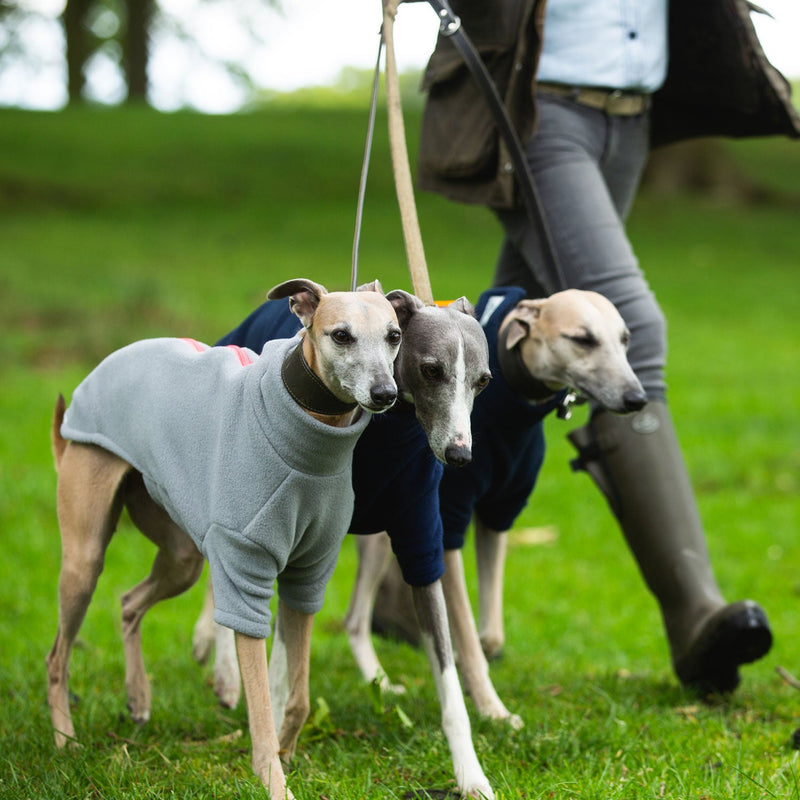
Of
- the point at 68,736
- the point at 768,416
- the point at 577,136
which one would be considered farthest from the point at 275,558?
the point at 768,416

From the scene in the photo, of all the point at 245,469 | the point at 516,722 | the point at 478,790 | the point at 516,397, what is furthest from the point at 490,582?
the point at 245,469

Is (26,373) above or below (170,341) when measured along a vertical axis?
below

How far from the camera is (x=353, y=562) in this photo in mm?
6859

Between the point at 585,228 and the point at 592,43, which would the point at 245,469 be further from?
the point at 592,43

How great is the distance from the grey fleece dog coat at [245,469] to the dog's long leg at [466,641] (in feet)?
2.43

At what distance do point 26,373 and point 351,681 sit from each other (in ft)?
22.0

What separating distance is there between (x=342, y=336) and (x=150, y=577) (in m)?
1.66

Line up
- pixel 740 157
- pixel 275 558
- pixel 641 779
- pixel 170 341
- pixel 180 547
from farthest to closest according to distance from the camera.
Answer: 1. pixel 740 157
2. pixel 180 547
3. pixel 170 341
4. pixel 641 779
5. pixel 275 558

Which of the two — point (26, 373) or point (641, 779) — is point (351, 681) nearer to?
point (641, 779)

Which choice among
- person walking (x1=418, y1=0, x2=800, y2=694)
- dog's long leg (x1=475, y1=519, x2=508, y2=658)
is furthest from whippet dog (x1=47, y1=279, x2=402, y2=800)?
person walking (x1=418, y1=0, x2=800, y2=694)

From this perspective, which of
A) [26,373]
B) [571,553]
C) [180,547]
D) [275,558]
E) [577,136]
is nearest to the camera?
[275,558]

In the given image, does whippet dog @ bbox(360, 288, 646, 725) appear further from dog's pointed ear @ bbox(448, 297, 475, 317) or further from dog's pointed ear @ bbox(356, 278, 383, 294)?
dog's pointed ear @ bbox(356, 278, 383, 294)

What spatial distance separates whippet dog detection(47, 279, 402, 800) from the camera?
277 cm

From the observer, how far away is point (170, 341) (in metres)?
3.40
